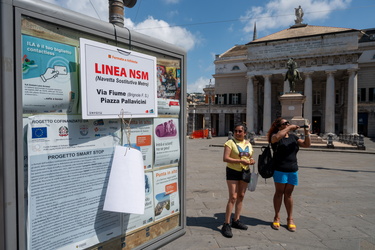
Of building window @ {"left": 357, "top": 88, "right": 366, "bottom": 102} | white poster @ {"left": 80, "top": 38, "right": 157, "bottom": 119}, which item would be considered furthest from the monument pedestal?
building window @ {"left": 357, "top": 88, "right": 366, "bottom": 102}

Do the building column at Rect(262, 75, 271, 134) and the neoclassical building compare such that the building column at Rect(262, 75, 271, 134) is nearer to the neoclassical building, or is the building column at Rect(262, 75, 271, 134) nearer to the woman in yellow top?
the neoclassical building

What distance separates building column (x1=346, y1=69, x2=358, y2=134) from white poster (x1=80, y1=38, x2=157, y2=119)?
34.3m

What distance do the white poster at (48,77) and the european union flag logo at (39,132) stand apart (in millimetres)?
135

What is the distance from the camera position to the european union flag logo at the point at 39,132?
1821 mm

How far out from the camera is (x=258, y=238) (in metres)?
3.50

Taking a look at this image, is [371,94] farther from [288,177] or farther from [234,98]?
[288,177]

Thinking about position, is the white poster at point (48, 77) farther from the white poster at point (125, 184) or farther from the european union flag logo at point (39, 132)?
the white poster at point (125, 184)

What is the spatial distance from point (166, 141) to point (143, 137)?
356 millimetres

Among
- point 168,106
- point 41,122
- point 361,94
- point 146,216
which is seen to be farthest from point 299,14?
point 41,122

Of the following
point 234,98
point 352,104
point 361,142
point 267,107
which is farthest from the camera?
point 234,98

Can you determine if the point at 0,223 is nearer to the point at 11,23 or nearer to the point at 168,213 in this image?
the point at 11,23

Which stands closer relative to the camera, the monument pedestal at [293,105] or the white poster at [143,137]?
the white poster at [143,137]

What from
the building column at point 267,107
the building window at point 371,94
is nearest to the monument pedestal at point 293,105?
the building column at point 267,107

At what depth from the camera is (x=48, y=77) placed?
1.88m
